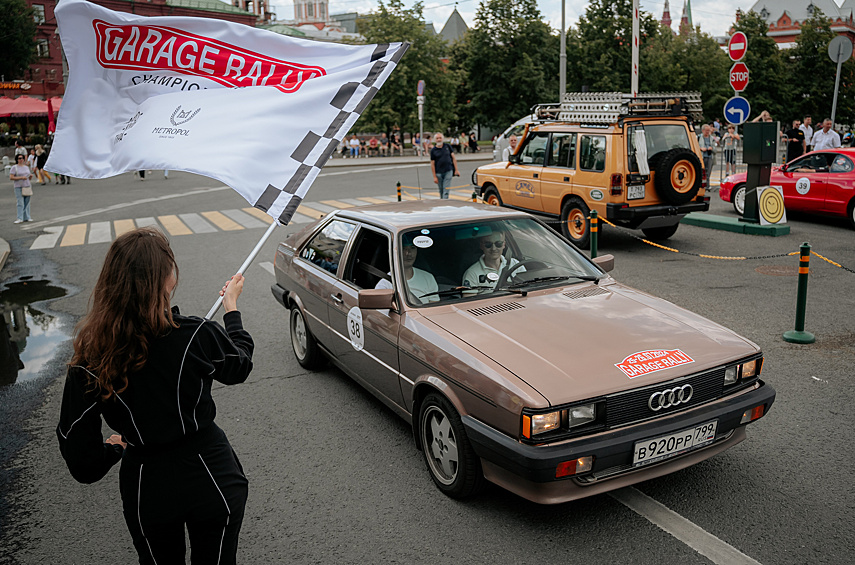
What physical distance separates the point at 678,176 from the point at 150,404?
33.8ft

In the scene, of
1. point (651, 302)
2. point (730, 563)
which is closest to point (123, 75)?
point (651, 302)

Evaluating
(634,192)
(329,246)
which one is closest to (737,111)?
(634,192)

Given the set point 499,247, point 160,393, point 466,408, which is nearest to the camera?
point 160,393

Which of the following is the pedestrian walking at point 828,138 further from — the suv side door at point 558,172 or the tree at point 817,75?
the tree at point 817,75

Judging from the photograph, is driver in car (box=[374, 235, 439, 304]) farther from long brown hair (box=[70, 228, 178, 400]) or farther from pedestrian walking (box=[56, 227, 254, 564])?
long brown hair (box=[70, 228, 178, 400])

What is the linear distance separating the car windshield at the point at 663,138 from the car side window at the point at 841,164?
375cm

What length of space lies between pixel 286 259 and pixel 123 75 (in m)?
2.69

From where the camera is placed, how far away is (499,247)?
5.12 m

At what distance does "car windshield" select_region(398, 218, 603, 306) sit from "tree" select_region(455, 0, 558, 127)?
154ft

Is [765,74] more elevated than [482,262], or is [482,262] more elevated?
[765,74]

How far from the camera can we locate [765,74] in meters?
48.5

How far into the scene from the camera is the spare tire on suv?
11.0 metres

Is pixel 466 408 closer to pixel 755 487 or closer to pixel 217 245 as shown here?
pixel 755 487

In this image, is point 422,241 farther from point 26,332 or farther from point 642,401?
point 26,332
